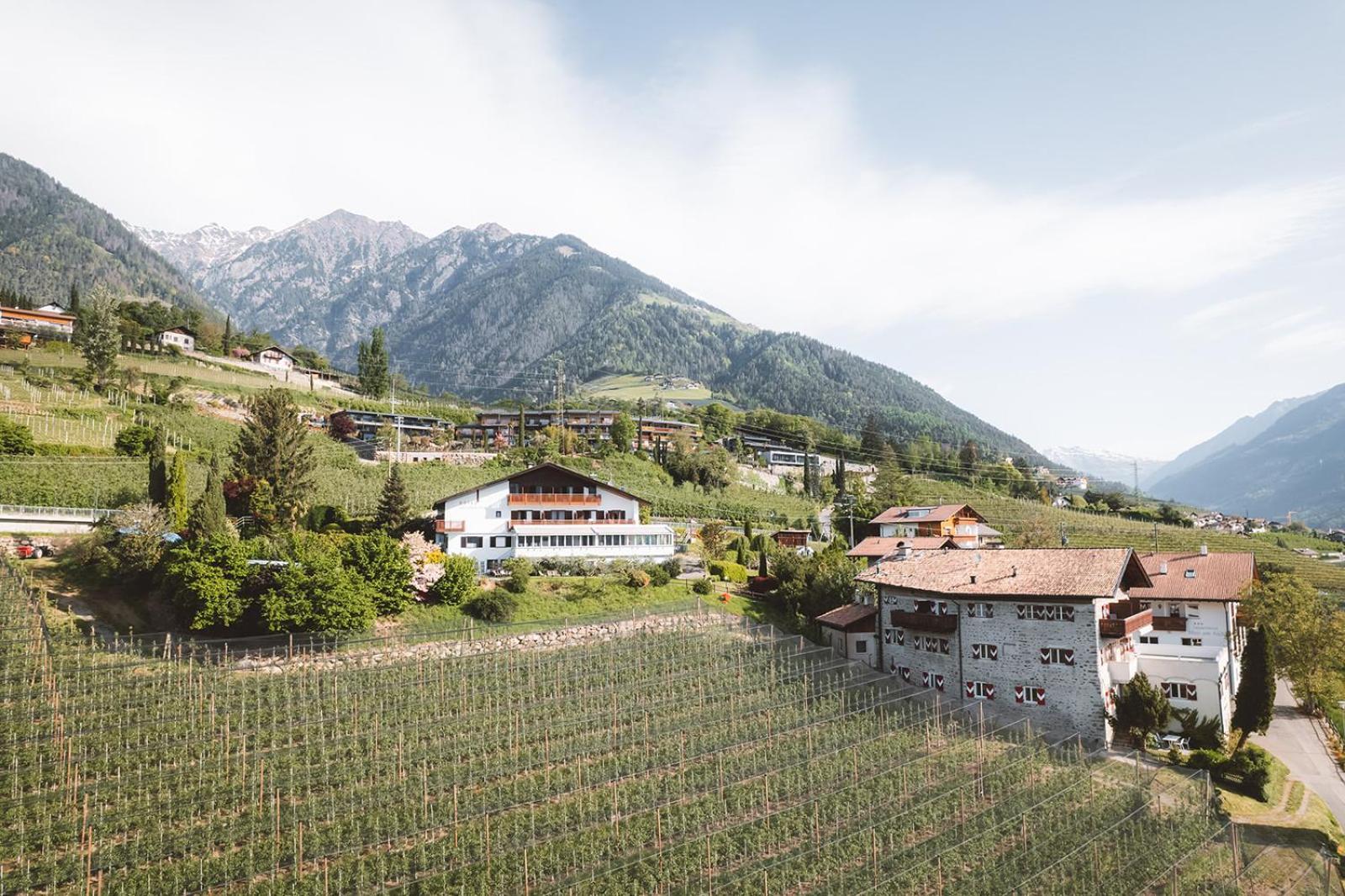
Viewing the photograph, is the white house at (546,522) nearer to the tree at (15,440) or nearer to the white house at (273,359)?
the tree at (15,440)

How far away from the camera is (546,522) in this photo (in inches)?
1997

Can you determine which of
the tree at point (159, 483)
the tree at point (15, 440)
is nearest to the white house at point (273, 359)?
the tree at point (15, 440)

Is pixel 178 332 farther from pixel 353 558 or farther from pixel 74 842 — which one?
pixel 74 842

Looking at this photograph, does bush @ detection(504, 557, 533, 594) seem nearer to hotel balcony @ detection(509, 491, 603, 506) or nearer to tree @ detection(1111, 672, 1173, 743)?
hotel balcony @ detection(509, 491, 603, 506)

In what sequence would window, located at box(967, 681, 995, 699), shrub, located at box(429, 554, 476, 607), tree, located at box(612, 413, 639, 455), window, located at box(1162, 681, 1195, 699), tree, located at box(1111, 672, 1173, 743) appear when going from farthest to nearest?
tree, located at box(612, 413, 639, 455)
shrub, located at box(429, 554, 476, 607)
window, located at box(967, 681, 995, 699)
window, located at box(1162, 681, 1195, 699)
tree, located at box(1111, 672, 1173, 743)

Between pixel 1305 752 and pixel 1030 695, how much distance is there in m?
14.7

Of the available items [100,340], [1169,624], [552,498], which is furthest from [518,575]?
[100,340]

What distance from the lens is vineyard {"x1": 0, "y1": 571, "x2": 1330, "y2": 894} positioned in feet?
60.9

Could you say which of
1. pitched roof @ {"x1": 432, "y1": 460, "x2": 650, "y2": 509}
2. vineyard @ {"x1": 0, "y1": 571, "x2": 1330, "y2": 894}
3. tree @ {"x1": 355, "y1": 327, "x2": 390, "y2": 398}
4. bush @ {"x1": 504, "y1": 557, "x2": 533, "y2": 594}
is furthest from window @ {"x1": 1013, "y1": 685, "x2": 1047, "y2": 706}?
tree @ {"x1": 355, "y1": 327, "x2": 390, "y2": 398}

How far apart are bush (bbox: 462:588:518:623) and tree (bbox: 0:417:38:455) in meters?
34.9

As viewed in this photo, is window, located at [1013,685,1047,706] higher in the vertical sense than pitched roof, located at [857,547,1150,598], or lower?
lower

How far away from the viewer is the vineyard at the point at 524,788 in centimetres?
1856

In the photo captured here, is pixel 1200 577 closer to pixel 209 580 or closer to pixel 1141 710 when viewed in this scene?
pixel 1141 710

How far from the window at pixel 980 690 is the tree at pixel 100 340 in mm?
81462
